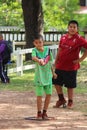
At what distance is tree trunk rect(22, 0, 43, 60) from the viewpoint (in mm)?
21719

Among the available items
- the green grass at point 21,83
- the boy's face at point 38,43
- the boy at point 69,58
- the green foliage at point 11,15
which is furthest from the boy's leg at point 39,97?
the green foliage at point 11,15

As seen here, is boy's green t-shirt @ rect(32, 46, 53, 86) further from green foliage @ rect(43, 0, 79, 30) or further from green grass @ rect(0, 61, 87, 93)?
green foliage @ rect(43, 0, 79, 30)

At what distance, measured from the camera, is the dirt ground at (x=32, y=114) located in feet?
25.6

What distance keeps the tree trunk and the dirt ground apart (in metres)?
10.5

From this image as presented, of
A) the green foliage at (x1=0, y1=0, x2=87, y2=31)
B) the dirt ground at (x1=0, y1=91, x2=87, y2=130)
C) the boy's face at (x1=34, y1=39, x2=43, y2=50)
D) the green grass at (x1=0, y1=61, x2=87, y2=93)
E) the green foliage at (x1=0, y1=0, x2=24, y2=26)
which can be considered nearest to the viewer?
the dirt ground at (x1=0, y1=91, x2=87, y2=130)

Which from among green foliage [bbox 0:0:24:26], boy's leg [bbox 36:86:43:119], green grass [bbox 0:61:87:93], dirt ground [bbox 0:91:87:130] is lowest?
green foliage [bbox 0:0:24:26]

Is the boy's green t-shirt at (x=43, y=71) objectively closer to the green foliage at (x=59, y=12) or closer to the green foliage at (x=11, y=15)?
the green foliage at (x=59, y=12)

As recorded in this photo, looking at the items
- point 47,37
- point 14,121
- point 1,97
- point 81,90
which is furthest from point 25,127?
point 47,37

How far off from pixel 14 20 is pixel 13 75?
14.0m

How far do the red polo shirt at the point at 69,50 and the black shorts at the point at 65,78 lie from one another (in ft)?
0.28

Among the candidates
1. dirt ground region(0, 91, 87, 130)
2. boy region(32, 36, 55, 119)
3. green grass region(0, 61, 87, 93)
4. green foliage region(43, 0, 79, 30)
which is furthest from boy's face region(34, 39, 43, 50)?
green foliage region(43, 0, 79, 30)

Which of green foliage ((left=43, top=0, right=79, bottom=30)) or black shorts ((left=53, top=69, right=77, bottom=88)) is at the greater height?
black shorts ((left=53, top=69, right=77, bottom=88))

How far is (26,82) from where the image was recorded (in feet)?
49.7

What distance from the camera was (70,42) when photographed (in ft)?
31.2
